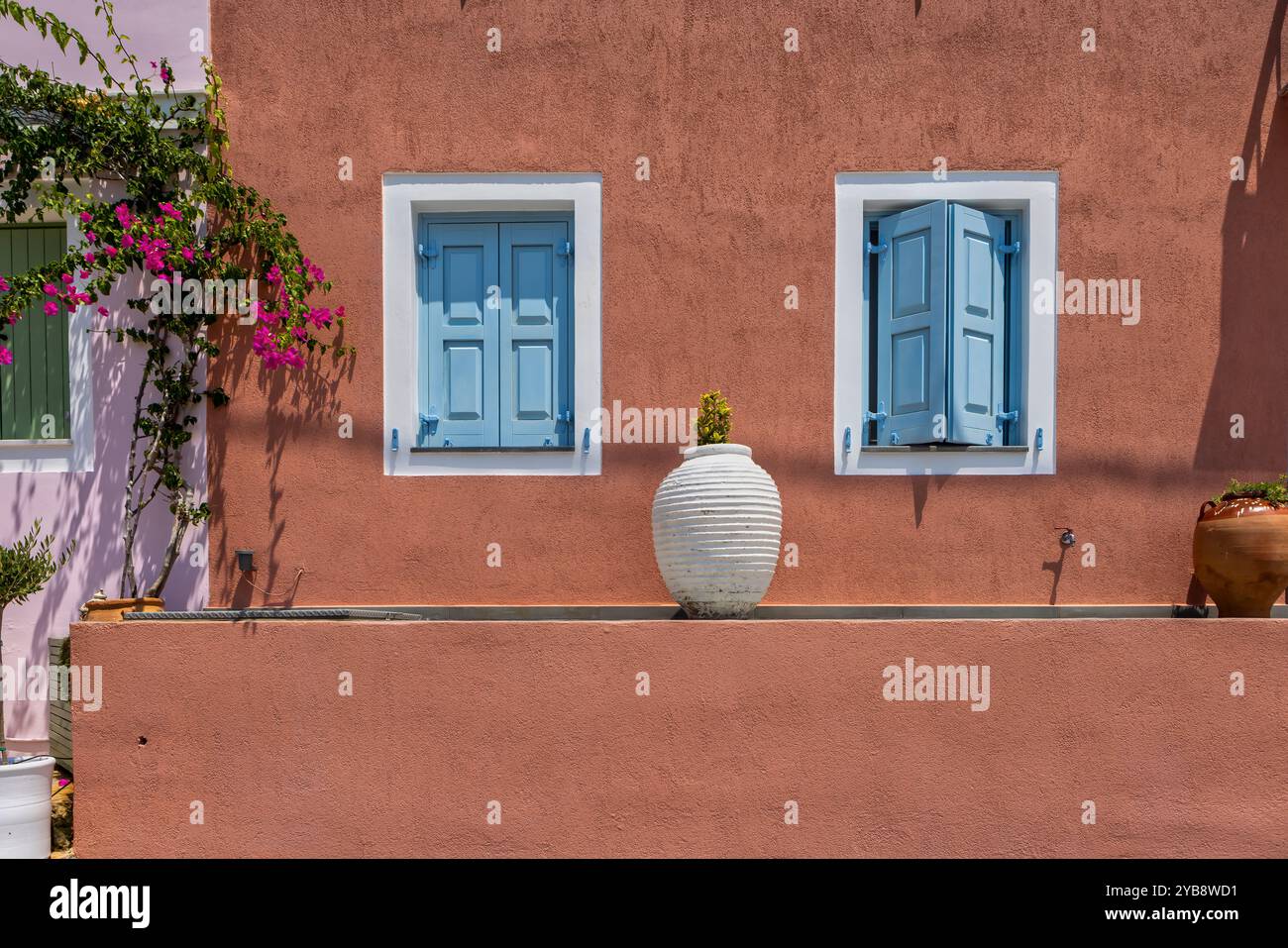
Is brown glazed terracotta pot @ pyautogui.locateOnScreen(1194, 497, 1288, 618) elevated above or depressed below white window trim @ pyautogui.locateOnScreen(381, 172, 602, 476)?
below

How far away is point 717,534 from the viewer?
4980 millimetres

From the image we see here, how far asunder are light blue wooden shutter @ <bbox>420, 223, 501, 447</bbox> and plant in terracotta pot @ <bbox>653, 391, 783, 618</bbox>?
1.41m

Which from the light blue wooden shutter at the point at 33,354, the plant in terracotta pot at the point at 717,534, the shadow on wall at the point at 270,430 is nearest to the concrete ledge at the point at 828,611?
the shadow on wall at the point at 270,430

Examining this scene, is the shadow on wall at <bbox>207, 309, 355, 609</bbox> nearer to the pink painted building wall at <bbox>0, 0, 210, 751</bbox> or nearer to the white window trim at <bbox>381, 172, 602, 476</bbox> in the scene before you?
the pink painted building wall at <bbox>0, 0, 210, 751</bbox>

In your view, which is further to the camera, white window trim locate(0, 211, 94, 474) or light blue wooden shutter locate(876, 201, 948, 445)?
white window trim locate(0, 211, 94, 474)

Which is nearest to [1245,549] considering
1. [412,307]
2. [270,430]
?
[412,307]

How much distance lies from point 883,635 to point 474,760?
191 centimetres

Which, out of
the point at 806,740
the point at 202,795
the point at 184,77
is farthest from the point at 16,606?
the point at 806,740

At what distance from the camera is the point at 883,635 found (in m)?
4.87

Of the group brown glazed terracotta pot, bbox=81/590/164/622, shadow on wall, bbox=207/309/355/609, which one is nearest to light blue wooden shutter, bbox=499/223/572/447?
shadow on wall, bbox=207/309/355/609

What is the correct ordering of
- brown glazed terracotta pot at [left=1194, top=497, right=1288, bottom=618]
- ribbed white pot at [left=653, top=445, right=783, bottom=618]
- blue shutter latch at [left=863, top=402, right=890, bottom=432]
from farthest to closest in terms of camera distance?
1. blue shutter latch at [left=863, top=402, right=890, bottom=432]
2. brown glazed terracotta pot at [left=1194, top=497, right=1288, bottom=618]
3. ribbed white pot at [left=653, top=445, right=783, bottom=618]

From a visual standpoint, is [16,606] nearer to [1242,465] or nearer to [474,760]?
[474,760]

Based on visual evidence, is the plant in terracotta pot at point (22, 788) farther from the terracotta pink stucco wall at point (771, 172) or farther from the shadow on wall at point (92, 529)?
the terracotta pink stucco wall at point (771, 172)

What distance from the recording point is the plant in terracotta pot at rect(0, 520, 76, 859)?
4.89 metres
